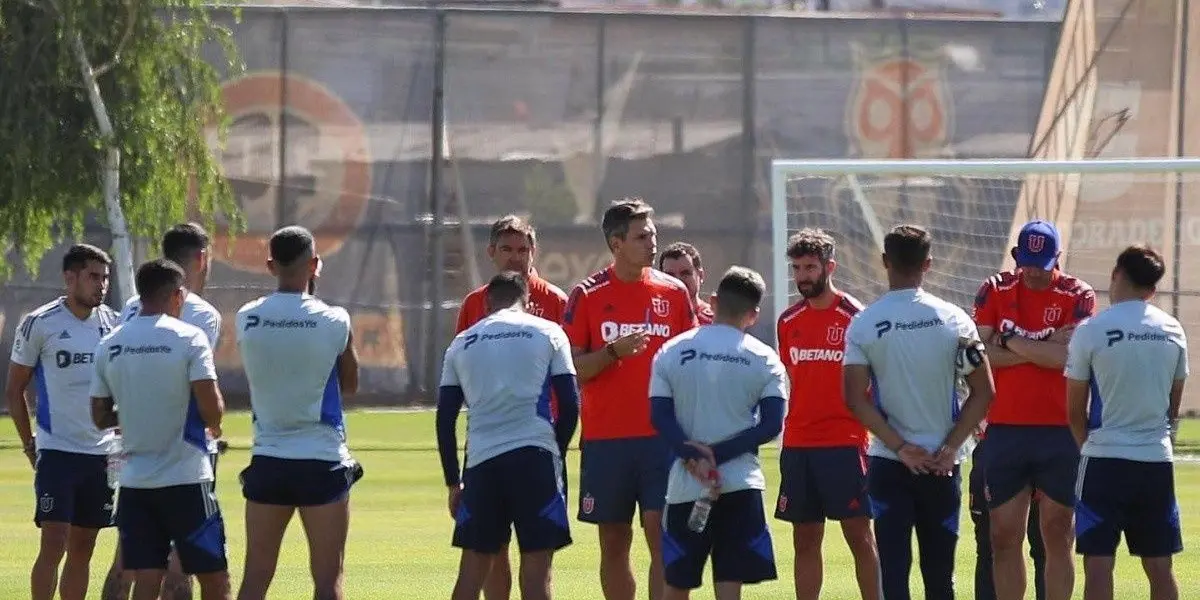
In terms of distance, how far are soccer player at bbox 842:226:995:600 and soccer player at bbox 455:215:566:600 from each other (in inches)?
74.5

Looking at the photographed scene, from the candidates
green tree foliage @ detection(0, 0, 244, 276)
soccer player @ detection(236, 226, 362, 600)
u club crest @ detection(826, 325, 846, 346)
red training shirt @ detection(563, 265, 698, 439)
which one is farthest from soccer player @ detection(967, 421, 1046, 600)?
green tree foliage @ detection(0, 0, 244, 276)

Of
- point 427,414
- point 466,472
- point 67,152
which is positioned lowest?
point 427,414

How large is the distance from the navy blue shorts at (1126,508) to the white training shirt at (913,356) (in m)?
0.77

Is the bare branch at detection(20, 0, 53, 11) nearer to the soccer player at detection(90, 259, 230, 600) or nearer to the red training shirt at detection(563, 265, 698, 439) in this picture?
the red training shirt at detection(563, 265, 698, 439)

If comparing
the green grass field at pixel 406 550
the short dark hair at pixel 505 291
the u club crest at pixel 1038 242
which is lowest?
the green grass field at pixel 406 550

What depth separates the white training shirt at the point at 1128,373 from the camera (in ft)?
31.0

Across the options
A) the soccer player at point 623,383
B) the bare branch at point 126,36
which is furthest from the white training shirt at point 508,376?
the bare branch at point 126,36

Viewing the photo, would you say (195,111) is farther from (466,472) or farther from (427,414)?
(466,472)

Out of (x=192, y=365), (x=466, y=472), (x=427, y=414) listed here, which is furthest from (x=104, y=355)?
(x=427, y=414)

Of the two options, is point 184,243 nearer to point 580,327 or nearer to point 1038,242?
point 580,327

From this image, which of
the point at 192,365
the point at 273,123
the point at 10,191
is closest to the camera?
the point at 192,365

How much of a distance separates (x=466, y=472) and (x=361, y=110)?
28198 mm

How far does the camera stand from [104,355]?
934 centimetres

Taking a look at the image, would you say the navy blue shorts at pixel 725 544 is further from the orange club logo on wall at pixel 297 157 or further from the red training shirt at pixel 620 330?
the orange club logo on wall at pixel 297 157
